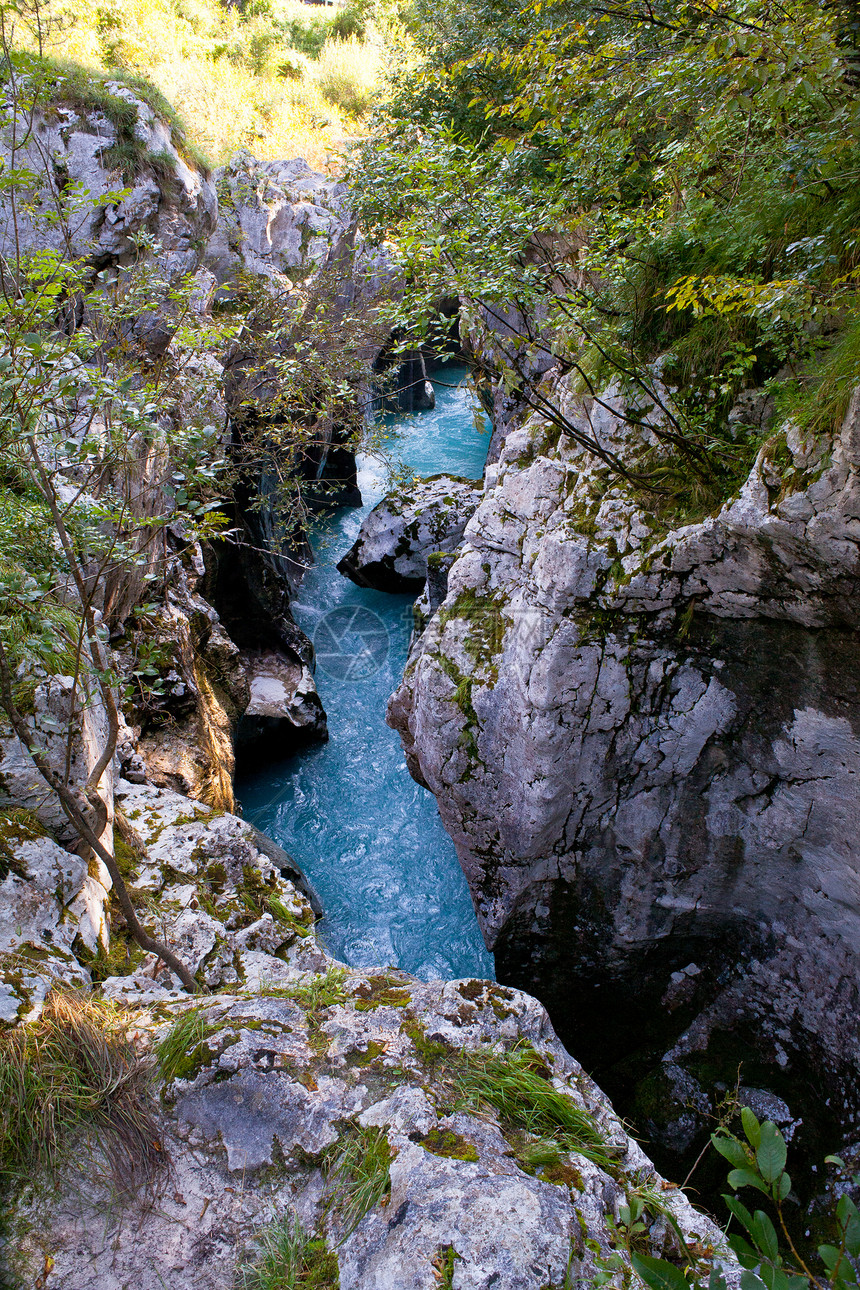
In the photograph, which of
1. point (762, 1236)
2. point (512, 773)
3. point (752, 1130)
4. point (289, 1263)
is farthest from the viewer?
point (512, 773)

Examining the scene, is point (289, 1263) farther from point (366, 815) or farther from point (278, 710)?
point (278, 710)

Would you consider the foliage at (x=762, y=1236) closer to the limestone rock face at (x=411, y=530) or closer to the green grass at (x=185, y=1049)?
the green grass at (x=185, y=1049)

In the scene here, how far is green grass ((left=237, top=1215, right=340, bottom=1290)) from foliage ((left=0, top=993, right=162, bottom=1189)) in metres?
0.47

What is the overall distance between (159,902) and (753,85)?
554cm

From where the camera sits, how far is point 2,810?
3.62 meters

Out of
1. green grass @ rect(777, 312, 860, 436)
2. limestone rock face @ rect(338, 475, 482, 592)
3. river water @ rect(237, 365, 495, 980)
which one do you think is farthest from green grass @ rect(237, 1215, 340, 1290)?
limestone rock face @ rect(338, 475, 482, 592)

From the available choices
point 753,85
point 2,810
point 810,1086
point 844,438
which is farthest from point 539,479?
point 810,1086

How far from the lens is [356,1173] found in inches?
91.0

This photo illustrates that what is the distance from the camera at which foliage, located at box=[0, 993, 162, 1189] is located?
7.52 ft

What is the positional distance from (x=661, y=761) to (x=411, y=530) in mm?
8170

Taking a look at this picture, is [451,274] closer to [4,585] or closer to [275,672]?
[4,585]

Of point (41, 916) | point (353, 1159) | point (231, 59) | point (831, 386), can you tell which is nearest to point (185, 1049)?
point (353, 1159)

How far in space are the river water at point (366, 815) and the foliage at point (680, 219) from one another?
110 cm

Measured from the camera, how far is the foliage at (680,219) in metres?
3.46
